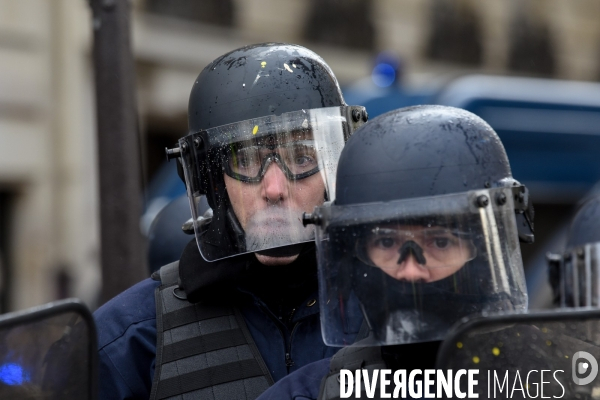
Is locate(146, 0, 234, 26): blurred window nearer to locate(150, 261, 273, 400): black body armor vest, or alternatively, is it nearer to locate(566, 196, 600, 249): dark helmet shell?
locate(566, 196, 600, 249): dark helmet shell

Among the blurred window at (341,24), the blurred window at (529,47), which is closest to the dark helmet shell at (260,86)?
the blurred window at (341,24)

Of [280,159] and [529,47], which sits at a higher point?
[529,47]

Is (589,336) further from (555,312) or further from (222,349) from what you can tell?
(222,349)

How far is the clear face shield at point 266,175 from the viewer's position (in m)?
2.54

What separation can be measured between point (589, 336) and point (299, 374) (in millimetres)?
713

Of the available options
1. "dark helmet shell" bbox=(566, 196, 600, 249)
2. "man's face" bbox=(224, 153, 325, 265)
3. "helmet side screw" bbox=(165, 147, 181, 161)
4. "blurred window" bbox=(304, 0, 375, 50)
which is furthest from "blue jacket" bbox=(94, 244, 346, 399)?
"blurred window" bbox=(304, 0, 375, 50)

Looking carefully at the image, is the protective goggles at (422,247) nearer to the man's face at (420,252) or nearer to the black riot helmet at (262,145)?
the man's face at (420,252)

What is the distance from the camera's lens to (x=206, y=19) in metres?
13.6

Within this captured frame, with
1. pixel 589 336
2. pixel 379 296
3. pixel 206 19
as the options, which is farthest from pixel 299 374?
pixel 206 19

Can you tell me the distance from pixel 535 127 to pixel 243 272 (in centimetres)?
482

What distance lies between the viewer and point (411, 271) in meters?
1.98

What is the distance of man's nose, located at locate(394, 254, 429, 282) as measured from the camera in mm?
1978

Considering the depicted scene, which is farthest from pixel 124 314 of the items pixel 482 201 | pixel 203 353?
pixel 482 201

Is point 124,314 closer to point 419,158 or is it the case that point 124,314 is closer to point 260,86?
point 260,86
